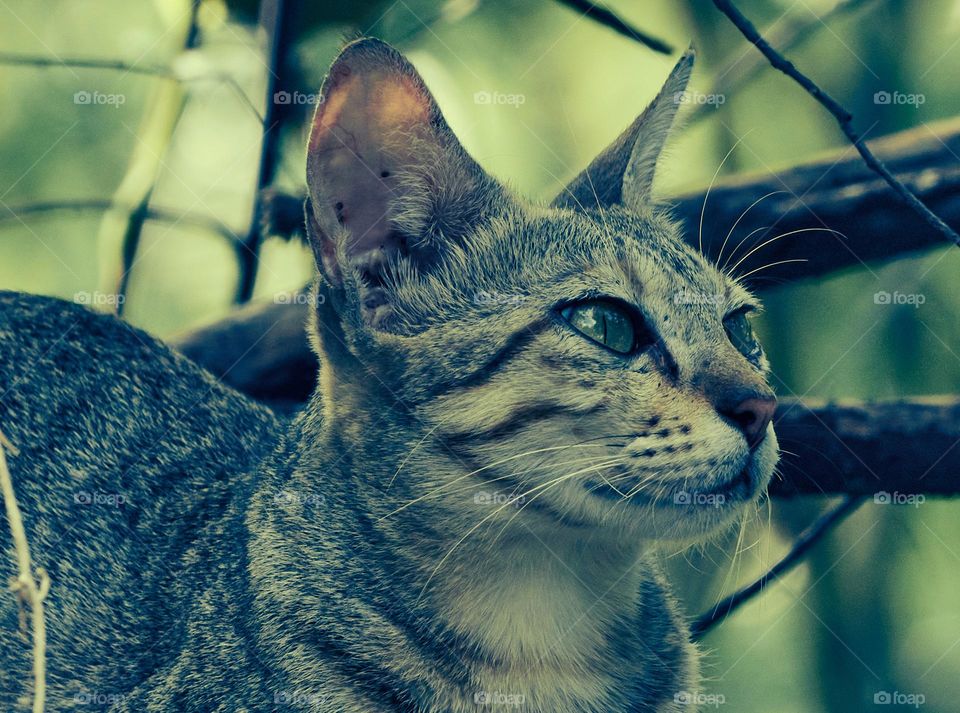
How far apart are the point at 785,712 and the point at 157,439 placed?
10.3ft

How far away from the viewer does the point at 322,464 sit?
3082 millimetres

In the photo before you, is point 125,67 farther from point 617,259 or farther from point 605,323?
point 605,323

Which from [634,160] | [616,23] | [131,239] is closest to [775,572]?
[634,160]

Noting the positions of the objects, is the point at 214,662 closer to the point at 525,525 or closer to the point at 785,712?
the point at 525,525

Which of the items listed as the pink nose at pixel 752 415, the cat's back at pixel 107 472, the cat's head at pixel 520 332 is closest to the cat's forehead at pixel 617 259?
the cat's head at pixel 520 332

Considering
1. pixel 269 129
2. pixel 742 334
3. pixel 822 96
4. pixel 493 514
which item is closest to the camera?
pixel 493 514

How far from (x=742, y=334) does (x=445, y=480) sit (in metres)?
1.09

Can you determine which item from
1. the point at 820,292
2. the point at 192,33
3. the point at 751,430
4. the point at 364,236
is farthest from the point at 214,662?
the point at 820,292

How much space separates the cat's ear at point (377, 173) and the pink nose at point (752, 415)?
0.99 m

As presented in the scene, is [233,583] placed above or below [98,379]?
below

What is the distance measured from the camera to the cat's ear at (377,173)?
9.37ft

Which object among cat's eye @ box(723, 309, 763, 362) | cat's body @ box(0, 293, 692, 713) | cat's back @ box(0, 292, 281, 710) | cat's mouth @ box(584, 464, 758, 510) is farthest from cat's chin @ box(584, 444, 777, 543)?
cat's back @ box(0, 292, 281, 710)

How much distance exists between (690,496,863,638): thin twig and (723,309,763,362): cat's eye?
0.77 metres

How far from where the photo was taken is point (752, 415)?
2652 millimetres
